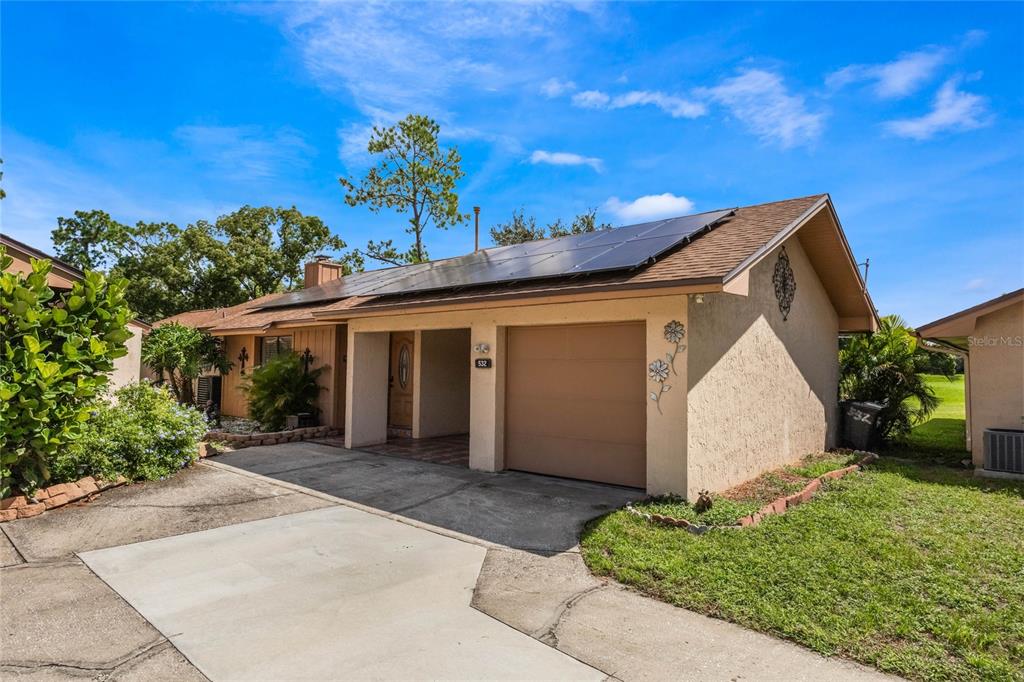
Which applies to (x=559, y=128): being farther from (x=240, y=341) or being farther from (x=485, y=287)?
(x=240, y=341)

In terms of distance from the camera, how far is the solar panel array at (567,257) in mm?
7258

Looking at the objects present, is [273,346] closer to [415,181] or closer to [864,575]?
[864,575]

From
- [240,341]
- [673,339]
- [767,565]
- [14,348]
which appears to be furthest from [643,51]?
[240,341]

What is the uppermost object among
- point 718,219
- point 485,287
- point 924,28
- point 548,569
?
point 924,28

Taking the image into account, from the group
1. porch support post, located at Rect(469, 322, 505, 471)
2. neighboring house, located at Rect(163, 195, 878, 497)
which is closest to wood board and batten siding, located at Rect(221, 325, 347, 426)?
neighboring house, located at Rect(163, 195, 878, 497)

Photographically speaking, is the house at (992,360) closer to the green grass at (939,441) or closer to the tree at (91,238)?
the green grass at (939,441)

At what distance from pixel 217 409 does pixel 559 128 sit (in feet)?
44.2

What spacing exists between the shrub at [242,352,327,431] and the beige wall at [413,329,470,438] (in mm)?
2755

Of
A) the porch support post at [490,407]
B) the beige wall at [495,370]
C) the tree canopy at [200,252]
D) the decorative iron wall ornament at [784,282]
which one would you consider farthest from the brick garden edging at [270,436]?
the tree canopy at [200,252]

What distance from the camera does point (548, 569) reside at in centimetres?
455

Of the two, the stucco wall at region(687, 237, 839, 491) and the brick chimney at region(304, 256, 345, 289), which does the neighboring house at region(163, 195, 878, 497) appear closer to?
the stucco wall at region(687, 237, 839, 491)

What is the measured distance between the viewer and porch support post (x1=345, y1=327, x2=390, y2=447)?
1052cm

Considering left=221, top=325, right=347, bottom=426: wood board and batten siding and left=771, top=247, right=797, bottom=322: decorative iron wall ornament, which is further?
left=221, top=325, right=347, bottom=426: wood board and batten siding

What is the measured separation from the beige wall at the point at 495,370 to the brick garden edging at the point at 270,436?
1.70 m
